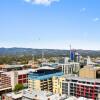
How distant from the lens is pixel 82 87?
37188mm

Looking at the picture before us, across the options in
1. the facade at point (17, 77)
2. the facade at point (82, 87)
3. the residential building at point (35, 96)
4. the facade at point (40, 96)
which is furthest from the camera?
the facade at point (17, 77)

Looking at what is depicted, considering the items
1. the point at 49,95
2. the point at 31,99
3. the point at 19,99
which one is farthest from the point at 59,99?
the point at 19,99

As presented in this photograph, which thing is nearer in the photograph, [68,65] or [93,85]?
[93,85]

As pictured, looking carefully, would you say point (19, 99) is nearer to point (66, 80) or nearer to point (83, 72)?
point (66, 80)

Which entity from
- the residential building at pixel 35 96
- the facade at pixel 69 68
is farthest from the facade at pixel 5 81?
the facade at pixel 69 68

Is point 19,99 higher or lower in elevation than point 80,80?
lower

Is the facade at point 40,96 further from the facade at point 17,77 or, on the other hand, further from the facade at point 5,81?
the facade at point 17,77

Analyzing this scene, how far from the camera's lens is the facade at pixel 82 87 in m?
35.5

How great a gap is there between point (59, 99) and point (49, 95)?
218 cm

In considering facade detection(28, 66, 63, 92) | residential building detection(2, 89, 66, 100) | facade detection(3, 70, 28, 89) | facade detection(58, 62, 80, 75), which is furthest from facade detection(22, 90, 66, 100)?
facade detection(58, 62, 80, 75)

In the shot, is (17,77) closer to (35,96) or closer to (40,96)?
(35,96)

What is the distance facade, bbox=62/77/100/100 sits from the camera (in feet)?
117

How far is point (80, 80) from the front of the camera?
38.2 meters

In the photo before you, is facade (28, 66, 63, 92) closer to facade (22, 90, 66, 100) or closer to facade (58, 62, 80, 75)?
facade (22, 90, 66, 100)
